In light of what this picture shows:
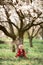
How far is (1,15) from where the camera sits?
21312 millimetres

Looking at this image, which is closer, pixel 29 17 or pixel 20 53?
pixel 20 53

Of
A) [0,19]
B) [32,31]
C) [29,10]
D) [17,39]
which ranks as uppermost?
[29,10]

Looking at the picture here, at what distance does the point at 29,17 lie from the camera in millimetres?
19859

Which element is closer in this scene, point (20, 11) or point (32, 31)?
point (20, 11)

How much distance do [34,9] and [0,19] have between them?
308 cm

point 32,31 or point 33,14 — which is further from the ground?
point 33,14

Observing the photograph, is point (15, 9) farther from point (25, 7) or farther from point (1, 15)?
point (1, 15)

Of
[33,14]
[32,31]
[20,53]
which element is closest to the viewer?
[20,53]

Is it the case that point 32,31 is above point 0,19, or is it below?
below

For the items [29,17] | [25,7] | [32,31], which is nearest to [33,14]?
[29,17]

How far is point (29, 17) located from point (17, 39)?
2194 millimetres

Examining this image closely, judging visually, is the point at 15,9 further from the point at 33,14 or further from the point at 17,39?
the point at 17,39

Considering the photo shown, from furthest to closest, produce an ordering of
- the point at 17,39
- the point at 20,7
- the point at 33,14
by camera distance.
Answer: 1. the point at 17,39
2. the point at 33,14
3. the point at 20,7

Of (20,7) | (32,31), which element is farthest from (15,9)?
(32,31)
